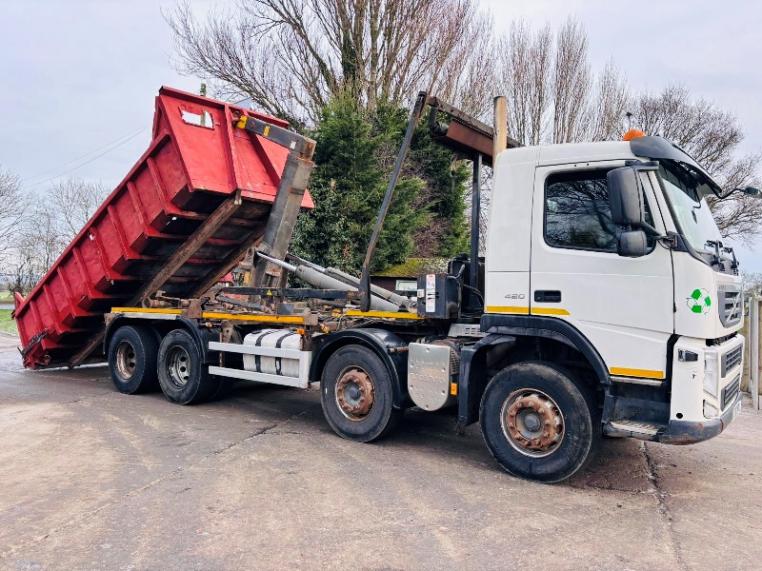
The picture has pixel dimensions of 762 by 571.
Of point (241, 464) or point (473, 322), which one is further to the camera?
point (473, 322)

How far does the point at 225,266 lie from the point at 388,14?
1393 cm

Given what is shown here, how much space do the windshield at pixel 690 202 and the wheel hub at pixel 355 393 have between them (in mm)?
3008

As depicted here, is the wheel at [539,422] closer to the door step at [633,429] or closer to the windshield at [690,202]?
the door step at [633,429]

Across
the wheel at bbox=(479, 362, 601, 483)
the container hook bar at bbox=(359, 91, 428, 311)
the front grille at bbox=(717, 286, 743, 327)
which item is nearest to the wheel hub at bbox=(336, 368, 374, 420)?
the container hook bar at bbox=(359, 91, 428, 311)

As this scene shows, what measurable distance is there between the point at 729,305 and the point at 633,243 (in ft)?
3.37

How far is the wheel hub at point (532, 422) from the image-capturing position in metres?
4.71

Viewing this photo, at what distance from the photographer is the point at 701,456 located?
578 centimetres

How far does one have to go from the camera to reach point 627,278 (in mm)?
4484

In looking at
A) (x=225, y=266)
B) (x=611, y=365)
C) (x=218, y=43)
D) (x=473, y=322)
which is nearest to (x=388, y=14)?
(x=218, y=43)

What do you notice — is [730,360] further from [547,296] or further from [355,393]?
[355,393]

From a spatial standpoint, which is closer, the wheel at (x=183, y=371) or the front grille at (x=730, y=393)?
the front grille at (x=730, y=393)

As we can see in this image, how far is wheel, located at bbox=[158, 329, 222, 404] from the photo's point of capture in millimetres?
7598

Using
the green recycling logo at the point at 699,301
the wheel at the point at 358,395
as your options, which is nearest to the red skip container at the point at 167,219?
the wheel at the point at 358,395

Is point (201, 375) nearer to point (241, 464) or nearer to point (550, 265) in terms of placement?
point (241, 464)
